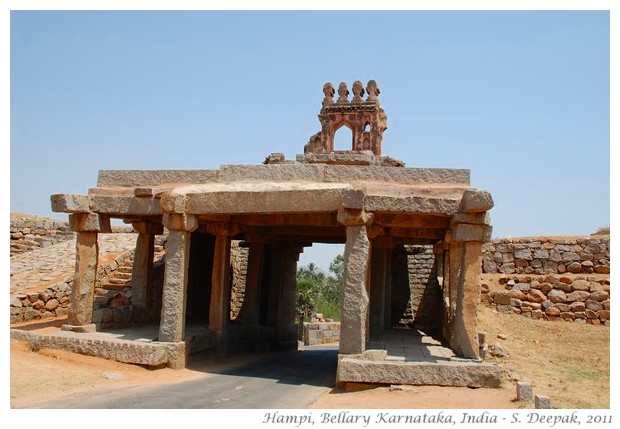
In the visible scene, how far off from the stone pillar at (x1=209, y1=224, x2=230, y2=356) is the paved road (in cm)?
81

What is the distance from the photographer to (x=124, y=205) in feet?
42.3

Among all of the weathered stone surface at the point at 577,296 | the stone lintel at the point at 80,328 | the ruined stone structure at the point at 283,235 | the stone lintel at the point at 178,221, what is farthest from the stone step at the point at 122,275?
the weathered stone surface at the point at 577,296

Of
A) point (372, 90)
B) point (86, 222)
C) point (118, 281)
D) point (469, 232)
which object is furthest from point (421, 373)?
point (372, 90)

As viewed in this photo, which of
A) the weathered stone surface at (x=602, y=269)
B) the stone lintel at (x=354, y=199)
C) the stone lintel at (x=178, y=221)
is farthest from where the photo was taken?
the weathered stone surface at (x=602, y=269)

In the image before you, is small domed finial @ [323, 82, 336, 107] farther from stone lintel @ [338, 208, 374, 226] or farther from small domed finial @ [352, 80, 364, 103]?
stone lintel @ [338, 208, 374, 226]

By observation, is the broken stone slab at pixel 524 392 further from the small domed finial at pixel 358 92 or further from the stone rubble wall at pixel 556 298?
the small domed finial at pixel 358 92

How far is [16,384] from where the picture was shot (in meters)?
9.33

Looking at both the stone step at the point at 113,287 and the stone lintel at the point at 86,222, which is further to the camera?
the stone step at the point at 113,287

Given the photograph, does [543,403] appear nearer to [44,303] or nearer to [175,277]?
[175,277]

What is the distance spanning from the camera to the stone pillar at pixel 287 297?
17.5m

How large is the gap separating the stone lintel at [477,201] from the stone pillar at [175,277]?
208 inches

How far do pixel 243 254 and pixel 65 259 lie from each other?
6.07m

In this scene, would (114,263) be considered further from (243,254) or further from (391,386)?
(391,386)

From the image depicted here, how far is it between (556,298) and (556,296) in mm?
66
